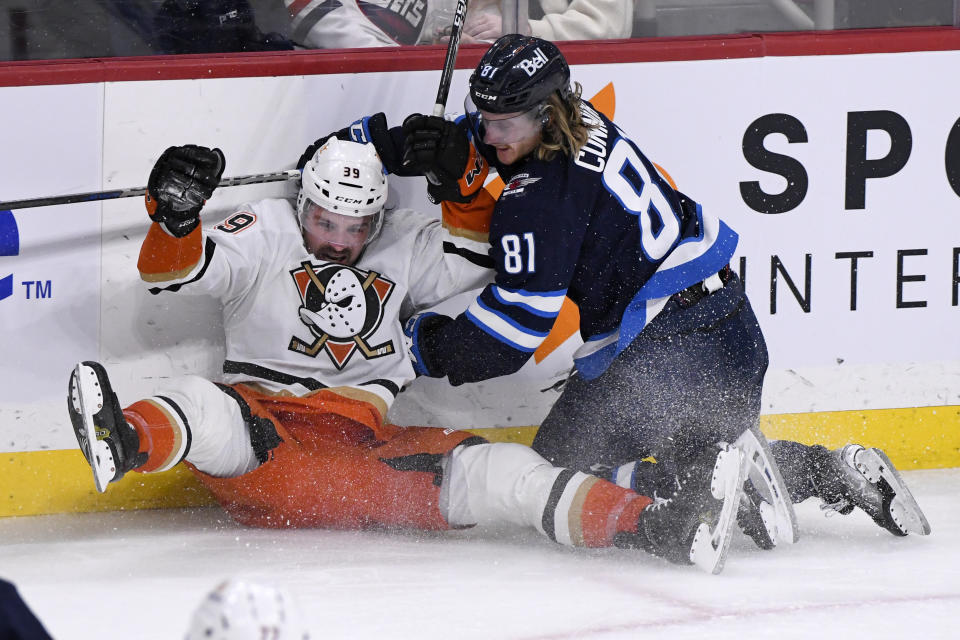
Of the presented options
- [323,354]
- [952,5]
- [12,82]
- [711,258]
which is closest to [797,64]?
[952,5]

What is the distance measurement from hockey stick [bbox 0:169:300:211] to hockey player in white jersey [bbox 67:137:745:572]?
0.06 m

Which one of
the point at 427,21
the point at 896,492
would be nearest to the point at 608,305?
the point at 896,492

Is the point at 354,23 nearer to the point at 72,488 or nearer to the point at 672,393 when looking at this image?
the point at 672,393

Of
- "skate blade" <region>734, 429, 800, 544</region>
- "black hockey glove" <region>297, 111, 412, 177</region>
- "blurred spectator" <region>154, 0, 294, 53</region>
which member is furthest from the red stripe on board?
"skate blade" <region>734, 429, 800, 544</region>

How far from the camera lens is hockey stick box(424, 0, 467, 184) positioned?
2714 millimetres

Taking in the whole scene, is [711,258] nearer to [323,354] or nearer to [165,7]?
[323,354]

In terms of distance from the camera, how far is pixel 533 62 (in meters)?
2.46

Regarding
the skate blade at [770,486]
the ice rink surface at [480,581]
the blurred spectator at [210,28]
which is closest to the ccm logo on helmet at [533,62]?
the blurred spectator at [210,28]

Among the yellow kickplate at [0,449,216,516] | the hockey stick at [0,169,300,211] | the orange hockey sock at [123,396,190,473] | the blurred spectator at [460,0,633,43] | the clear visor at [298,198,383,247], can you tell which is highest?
the blurred spectator at [460,0,633,43]

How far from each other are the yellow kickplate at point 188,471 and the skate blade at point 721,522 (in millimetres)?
826

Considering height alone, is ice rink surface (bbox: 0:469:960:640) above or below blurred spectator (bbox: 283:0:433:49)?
below

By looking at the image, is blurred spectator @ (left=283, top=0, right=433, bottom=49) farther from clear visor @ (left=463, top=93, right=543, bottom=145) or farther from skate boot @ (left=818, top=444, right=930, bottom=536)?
skate boot @ (left=818, top=444, right=930, bottom=536)

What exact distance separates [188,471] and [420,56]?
3.74 feet

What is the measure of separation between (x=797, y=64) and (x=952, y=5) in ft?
1.55
